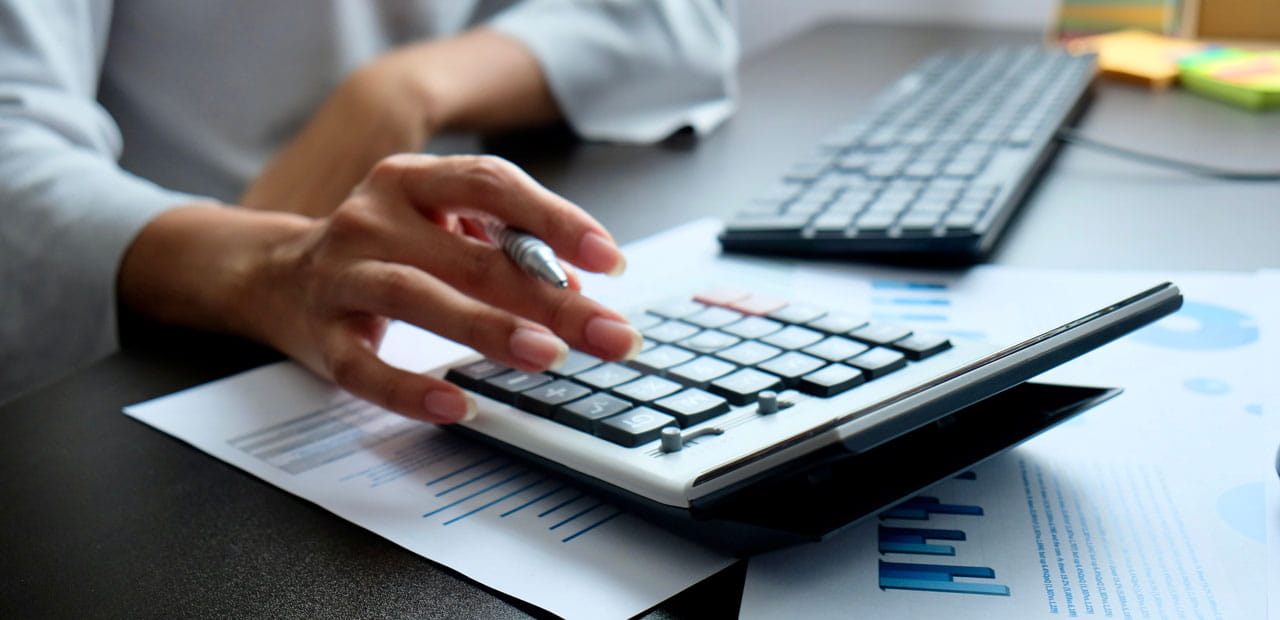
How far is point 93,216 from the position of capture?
0.59 meters

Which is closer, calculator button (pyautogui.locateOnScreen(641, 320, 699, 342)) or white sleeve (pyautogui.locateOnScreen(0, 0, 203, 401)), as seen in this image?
calculator button (pyautogui.locateOnScreen(641, 320, 699, 342))

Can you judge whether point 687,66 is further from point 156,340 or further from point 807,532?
point 807,532

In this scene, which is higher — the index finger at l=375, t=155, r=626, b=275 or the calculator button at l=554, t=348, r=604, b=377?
the index finger at l=375, t=155, r=626, b=275

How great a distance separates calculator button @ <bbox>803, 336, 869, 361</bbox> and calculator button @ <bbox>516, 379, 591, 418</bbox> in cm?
9

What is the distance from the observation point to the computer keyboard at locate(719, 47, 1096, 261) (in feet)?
1.86

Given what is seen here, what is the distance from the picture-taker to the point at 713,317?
455 mm

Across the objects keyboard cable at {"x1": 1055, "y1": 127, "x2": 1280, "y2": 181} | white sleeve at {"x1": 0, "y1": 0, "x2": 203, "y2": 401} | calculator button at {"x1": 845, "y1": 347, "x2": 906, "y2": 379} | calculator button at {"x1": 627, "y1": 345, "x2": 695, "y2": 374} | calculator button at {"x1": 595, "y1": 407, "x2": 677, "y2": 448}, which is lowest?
white sleeve at {"x1": 0, "y1": 0, "x2": 203, "y2": 401}

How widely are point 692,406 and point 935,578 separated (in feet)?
0.32

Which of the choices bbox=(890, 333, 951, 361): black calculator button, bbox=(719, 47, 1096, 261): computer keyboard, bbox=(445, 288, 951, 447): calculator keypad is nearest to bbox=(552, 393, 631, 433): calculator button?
bbox=(445, 288, 951, 447): calculator keypad

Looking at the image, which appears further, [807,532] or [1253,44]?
[1253,44]

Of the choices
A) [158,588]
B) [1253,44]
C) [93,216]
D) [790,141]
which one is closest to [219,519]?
[158,588]

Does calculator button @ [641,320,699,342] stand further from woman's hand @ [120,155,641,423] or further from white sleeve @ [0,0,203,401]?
white sleeve @ [0,0,203,401]

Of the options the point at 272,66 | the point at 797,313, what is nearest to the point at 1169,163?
the point at 797,313

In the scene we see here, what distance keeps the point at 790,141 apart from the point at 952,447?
1.61 ft
